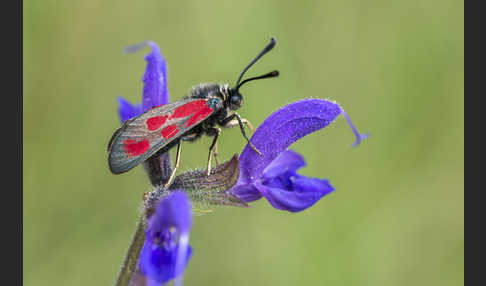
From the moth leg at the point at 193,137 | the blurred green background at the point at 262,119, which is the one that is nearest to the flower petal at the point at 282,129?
the moth leg at the point at 193,137

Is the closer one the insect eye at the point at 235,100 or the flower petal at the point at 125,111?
the insect eye at the point at 235,100

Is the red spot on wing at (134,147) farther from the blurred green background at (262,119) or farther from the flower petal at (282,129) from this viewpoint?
the blurred green background at (262,119)

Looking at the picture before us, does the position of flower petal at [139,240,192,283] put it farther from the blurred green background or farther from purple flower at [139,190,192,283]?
the blurred green background

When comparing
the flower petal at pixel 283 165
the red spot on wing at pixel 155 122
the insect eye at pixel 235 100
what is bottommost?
the flower petal at pixel 283 165

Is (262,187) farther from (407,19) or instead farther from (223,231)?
(407,19)

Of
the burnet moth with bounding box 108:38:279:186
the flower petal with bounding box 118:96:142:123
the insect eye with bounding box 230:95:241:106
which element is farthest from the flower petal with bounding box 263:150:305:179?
the flower petal with bounding box 118:96:142:123

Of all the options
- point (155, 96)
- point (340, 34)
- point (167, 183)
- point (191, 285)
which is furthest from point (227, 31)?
point (167, 183)
